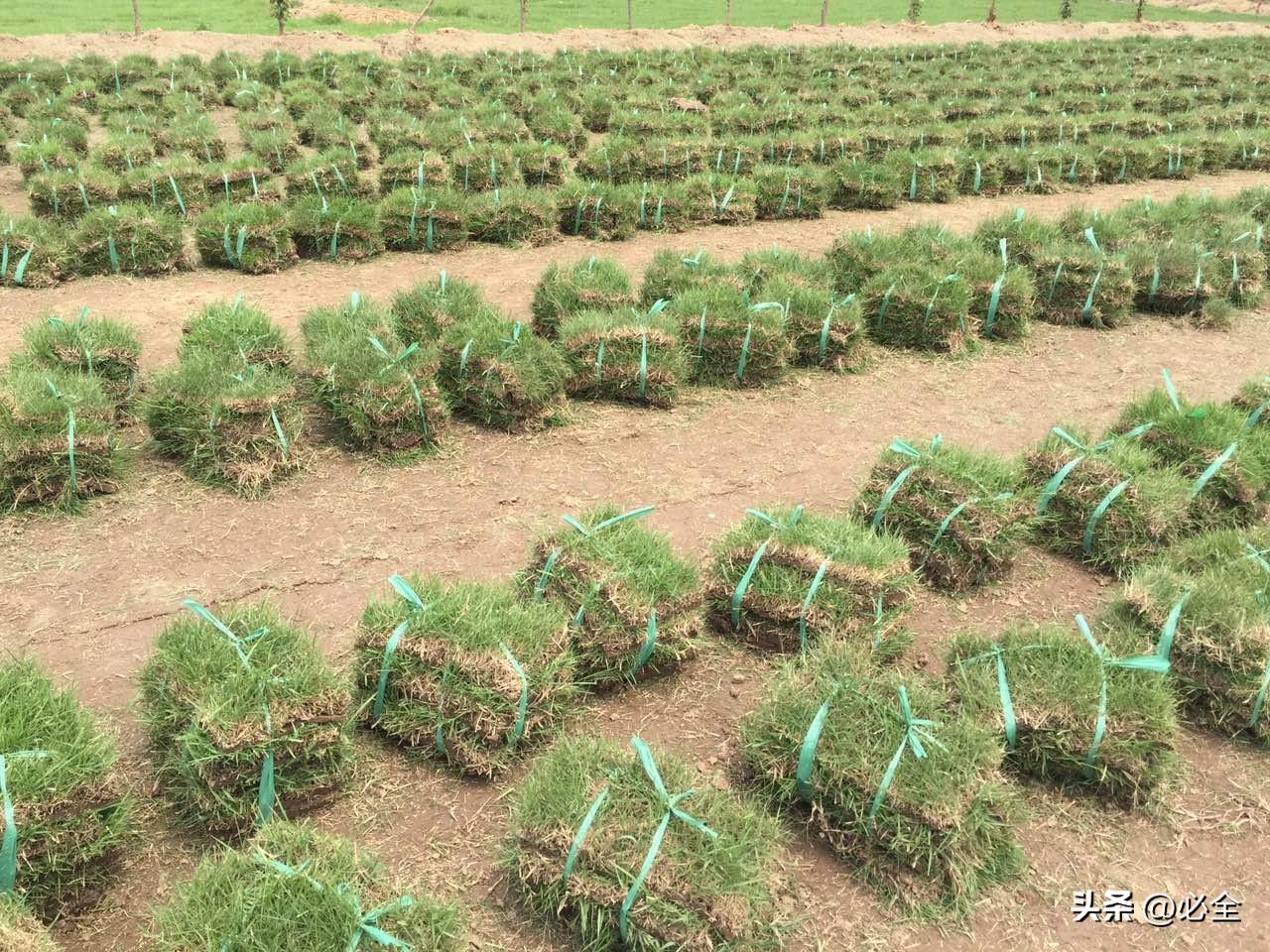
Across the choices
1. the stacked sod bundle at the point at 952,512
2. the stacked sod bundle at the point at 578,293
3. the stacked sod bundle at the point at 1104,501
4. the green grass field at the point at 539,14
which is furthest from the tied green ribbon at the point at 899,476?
the green grass field at the point at 539,14

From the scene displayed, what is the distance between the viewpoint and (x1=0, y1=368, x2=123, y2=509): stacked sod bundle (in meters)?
6.33

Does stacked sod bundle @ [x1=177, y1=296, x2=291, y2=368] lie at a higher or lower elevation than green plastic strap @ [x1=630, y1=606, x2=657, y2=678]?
higher

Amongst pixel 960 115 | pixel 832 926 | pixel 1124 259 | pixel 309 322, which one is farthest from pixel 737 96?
pixel 832 926

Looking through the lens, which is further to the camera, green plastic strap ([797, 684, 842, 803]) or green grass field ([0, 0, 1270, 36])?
green grass field ([0, 0, 1270, 36])

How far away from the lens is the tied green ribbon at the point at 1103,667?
435 cm

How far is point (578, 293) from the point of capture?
905 cm

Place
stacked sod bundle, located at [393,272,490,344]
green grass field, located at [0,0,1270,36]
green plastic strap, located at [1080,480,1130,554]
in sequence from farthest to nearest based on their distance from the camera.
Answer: green grass field, located at [0,0,1270,36] → stacked sod bundle, located at [393,272,490,344] → green plastic strap, located at [1080,480,1130,554]

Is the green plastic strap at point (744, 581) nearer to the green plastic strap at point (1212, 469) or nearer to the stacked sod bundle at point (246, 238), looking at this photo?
the green plastic strap at point (1212, 469)

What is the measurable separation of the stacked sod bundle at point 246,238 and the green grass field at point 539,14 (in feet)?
96.6

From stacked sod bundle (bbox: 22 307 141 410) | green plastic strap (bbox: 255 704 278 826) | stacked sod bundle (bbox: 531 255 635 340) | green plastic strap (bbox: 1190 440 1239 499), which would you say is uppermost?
stacked sod bundle (bbox: 531 255 635 340)

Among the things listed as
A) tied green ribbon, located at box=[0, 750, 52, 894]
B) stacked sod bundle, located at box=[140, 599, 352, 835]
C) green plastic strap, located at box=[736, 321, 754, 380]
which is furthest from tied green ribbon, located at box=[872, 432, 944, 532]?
tied green ribbon, located at box=[0, 750, 52, 894]

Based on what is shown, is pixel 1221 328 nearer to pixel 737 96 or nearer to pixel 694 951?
pixel 694 951

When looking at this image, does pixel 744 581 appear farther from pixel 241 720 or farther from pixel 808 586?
pixel 241 720

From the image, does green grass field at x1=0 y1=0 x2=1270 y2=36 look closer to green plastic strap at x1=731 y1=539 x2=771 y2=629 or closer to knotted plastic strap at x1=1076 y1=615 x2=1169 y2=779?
green plastic strap at x1=731 y1=539 x2=771 y2=629
